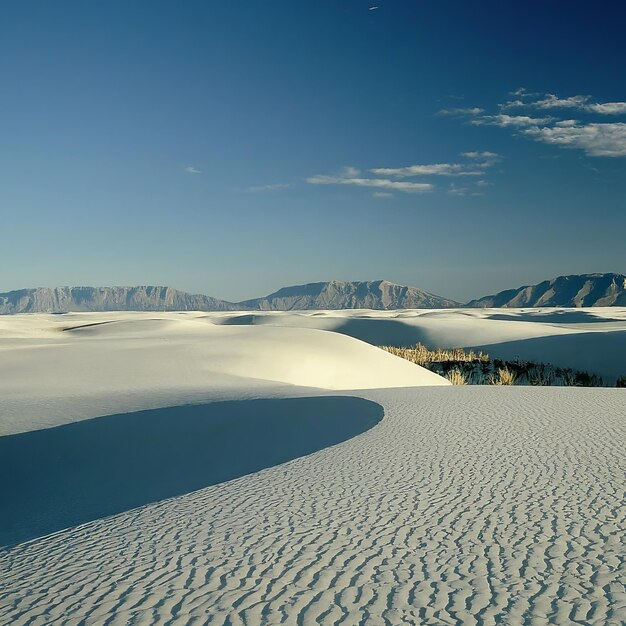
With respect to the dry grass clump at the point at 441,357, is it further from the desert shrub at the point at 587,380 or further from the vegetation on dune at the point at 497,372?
the desert shrub at the point at 587,380

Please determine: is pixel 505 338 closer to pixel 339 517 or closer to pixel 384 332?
pixel 384 332

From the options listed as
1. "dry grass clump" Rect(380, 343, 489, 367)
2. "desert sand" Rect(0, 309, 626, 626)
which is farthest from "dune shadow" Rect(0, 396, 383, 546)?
"dry grass clump" Rect(380, 343, 489, 367)

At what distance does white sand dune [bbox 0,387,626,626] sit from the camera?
216 cm

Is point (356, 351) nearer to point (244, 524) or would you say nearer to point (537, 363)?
point (537, 363)

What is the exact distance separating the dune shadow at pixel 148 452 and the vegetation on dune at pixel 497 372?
950 centimetres

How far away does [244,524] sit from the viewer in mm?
3057

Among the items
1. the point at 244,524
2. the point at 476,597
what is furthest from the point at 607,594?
the point at 244,524

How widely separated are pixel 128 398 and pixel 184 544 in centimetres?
525

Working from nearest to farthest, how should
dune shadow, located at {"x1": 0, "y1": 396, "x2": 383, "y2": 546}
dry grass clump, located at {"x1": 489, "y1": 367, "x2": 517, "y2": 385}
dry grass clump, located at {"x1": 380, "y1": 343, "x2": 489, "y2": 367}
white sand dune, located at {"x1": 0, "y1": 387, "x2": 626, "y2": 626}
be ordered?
white sand dune, located at {"x1": 0, "y1": 387, "x2": 626, "y2": 626} < dune shadow, located at {"x1": 0, "y1": 396, "x2": 383, "y2": 546} < dry grass clump, located at {"x1": 489, "y1": 367, "x2": 517, "y2": 385} < dry grass clump, located at {"x1": 380, "y1": 343, "x2": 489, "y2": 367}

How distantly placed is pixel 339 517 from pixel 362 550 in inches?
17.7

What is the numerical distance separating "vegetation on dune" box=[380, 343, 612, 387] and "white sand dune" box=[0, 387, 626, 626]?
37.6ft

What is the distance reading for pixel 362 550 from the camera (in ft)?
8.70

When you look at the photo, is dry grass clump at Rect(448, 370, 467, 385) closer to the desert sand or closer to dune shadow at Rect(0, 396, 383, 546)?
the desert sand

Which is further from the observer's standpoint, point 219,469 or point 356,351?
point 356,351
